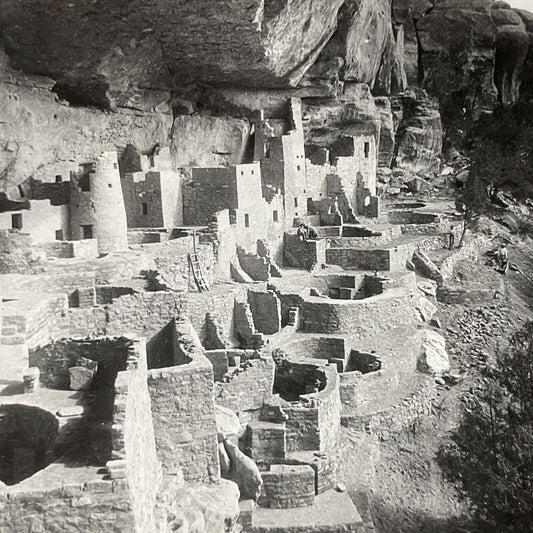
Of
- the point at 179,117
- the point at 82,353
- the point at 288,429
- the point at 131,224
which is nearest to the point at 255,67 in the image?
the point at 179,117

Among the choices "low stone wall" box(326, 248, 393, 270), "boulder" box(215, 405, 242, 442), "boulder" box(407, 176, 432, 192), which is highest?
→ "boulder" box(407, 176, 432, 192)

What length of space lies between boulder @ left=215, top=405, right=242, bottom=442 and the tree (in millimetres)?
3971

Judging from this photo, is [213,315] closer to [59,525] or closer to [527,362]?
→ [527,362]

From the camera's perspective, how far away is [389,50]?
1425 inches

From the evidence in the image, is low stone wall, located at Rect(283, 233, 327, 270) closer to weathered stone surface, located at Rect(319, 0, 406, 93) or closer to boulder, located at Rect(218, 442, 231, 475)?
weathered stone surface, located at Rect(319, 0, 406, 93)

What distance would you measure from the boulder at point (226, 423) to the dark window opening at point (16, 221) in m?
8.05

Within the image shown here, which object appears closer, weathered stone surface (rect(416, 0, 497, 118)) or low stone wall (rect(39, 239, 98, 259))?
low stone wall (rect(39, 239, 98, 259))

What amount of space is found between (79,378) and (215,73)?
61.7 feet

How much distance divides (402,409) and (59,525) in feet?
36.7

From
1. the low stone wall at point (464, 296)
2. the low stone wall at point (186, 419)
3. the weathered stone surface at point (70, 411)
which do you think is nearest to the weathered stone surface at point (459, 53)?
the low stone wall at point (464, 296)

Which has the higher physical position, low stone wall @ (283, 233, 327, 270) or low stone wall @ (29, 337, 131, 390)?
low stone wall @ (29, 337, 131, 390)

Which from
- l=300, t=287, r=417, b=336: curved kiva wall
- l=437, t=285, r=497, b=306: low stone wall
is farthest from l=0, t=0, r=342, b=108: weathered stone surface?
l=437, t=285, r=497, b=306: low stone wall

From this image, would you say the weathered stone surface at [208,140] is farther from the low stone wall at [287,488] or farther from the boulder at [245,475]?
the boulder at [245,475]

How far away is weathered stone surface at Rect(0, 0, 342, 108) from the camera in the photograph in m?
19.9
